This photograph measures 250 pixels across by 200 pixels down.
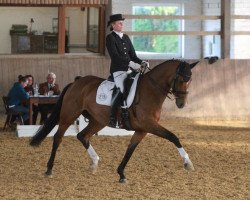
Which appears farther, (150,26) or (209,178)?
(150,26)

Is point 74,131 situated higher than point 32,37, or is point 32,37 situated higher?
point 32,37

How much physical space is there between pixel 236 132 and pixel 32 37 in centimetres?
504

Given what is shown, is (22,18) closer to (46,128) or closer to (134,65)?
(46,128)

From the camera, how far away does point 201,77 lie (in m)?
14.9

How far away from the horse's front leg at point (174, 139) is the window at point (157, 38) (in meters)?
11.9

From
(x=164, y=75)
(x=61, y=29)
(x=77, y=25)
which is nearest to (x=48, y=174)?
(x=164, y=75)

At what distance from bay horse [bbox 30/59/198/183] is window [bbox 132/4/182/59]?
36.9 ft

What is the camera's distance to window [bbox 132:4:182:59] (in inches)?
802

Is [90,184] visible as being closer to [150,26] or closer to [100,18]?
[100,18]

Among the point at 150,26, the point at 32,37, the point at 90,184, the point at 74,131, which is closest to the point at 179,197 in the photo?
the point at 90,184

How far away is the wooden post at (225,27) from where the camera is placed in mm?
14914

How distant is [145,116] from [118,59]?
77cm

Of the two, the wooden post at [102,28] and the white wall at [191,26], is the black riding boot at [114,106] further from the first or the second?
the white wall at [191,26]

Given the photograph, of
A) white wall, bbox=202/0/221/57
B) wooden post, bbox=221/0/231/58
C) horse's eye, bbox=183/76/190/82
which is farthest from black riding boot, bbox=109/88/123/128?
white wall, bbox=202/0/221/57
